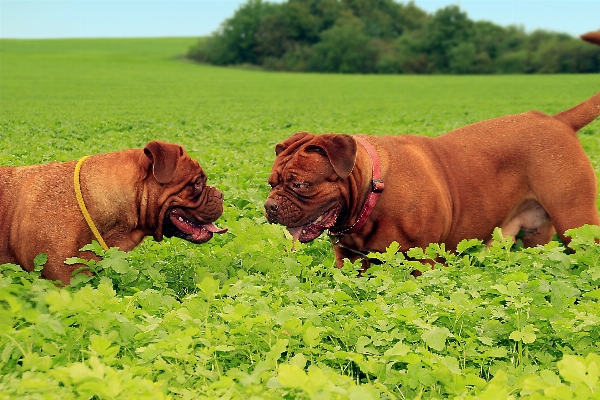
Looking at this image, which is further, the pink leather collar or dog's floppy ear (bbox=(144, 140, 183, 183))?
the pink leather collar

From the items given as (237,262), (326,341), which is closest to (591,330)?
(326,341)

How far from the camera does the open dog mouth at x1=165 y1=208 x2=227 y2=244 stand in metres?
6.27

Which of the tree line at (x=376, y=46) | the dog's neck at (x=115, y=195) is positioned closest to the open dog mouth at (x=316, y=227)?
the dog's neck at (x=115, y=195)

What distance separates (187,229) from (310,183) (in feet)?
3.69

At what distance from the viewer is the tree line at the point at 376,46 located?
81500 mm

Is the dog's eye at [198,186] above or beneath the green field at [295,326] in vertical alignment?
above

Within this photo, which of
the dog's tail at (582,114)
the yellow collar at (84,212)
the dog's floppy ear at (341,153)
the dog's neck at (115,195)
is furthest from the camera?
the dog's tail at (582,114)

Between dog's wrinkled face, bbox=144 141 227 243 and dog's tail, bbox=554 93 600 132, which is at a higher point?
dog's tail, bbox=554 93 600 132

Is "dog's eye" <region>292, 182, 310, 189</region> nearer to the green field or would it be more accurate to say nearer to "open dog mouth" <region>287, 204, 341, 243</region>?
"open dog mouth" <region>287, 204, 341, 243</region>

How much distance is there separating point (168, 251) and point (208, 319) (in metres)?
2.45

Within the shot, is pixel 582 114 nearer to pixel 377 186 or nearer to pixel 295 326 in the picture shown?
pixel 377 186

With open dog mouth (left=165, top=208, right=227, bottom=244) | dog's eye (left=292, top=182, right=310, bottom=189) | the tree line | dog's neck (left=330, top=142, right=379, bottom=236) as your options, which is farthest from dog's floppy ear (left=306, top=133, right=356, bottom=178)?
the tree line

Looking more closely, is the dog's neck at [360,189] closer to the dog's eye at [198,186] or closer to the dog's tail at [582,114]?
the dog's eye at [198,186]

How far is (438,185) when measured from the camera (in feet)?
21.1
